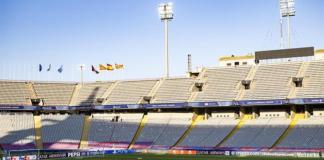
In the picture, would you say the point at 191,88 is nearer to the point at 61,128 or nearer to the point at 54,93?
the point at 61,128

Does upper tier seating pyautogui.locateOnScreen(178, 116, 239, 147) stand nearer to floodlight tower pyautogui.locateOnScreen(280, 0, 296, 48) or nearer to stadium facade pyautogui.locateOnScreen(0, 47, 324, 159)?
stadium facade pyautogui.locateOnScreen(0, 47, 324, 159)

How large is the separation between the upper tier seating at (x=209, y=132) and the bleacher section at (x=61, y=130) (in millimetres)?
19877

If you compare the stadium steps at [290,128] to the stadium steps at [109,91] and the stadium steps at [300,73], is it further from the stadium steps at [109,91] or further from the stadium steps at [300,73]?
the stadium steps at [109,91]

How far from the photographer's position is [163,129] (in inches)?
3725

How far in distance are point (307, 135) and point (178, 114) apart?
26233mm

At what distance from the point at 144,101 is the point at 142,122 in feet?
14.2

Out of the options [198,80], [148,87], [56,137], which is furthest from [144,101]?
[56,137]

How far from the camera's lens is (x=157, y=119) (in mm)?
99250

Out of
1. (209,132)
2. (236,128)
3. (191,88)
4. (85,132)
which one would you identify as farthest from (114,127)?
(236,128)

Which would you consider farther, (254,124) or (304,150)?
(254,124)

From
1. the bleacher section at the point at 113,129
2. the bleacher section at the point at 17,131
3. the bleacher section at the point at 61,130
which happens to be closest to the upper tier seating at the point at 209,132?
the bleacher section at the point at 113,129

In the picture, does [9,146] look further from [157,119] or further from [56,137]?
[157,119]

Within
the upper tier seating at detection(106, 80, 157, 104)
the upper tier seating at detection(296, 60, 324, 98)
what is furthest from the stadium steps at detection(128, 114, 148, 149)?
the upper tier seating at detection(296, 60, 324, 98)

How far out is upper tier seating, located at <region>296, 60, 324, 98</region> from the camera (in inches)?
3312
